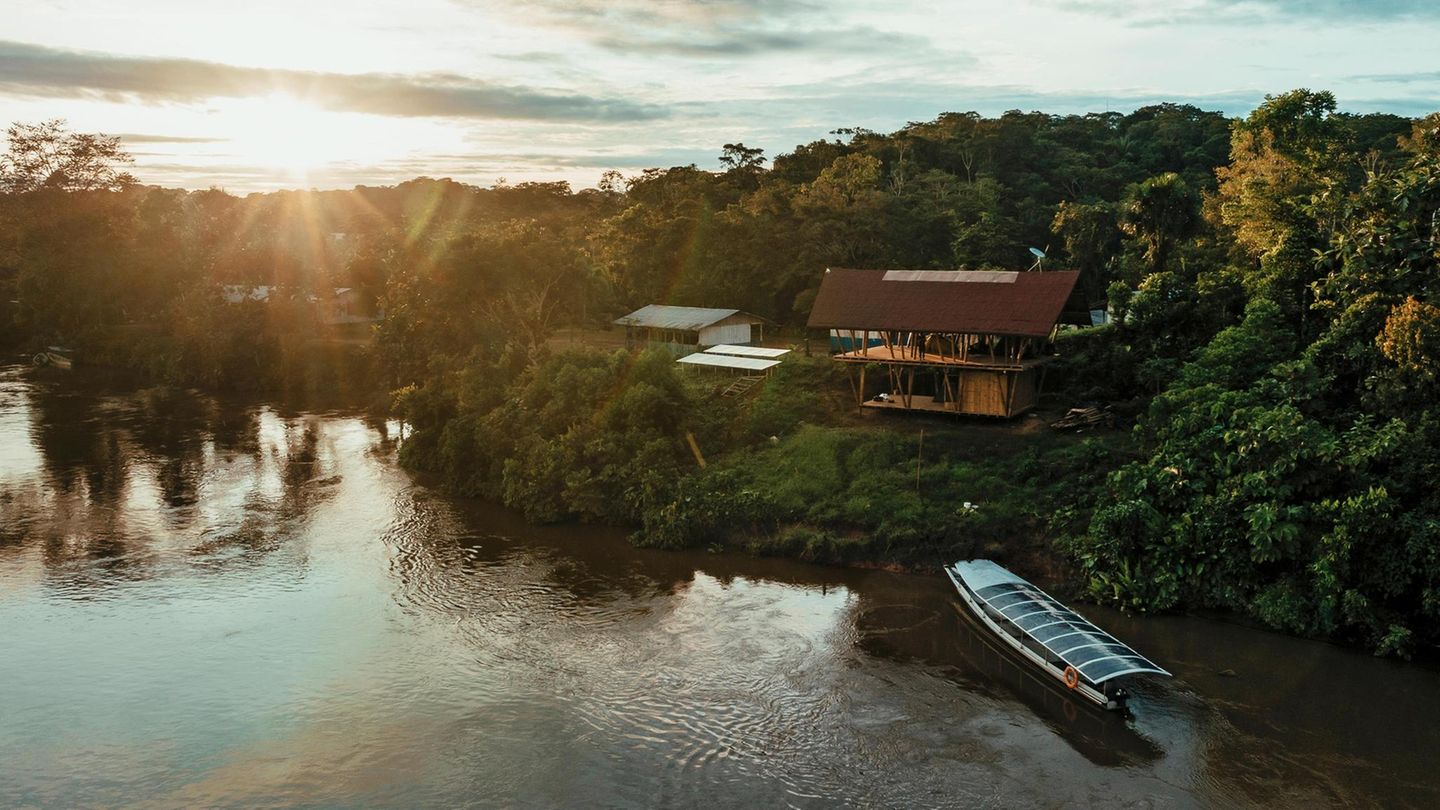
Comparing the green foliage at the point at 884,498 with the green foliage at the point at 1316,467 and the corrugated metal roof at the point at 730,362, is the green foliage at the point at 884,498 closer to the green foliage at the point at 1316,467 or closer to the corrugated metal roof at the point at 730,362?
the green foliage at the point at 1316,467

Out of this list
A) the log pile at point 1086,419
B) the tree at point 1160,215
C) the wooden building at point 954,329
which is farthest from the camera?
the tree at point 1160,215

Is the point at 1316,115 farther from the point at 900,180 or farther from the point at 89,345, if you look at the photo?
the point at 89,345

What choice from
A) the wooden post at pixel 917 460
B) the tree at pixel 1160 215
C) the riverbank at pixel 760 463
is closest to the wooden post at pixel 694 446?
the riverbank at pixel 760 463

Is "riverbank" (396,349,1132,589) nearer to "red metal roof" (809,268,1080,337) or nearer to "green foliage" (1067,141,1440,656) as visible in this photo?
"green foliage" (1067,141,1440,656)

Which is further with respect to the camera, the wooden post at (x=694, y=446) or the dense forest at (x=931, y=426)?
the wooden post at (x=694, y=446)

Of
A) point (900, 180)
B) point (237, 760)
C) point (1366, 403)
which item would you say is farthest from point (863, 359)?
point (900, 180)

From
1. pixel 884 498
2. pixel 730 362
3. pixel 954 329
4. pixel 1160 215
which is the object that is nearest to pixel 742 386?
pixel 730 362

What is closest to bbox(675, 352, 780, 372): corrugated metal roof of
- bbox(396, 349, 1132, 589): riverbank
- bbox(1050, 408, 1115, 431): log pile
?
bbox(396, 349, 1132, 589): riverbank
